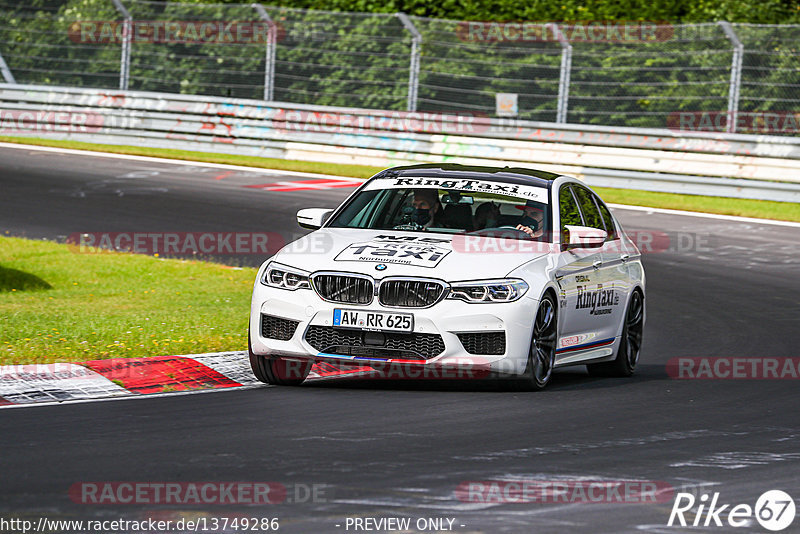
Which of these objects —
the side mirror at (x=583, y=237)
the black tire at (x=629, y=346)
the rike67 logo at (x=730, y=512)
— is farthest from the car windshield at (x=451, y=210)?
the rike67 logo at (x=730, y=512)

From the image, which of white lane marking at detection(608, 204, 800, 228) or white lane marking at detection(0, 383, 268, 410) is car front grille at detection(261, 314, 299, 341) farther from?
white lane marking at detection(608, 204, 800, 228)

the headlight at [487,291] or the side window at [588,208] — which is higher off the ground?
the side window at [588,208]

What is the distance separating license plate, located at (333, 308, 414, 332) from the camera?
9.12m

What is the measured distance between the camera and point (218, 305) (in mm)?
13070

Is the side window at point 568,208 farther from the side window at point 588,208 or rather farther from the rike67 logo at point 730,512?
the rike67 logo at point 730,512

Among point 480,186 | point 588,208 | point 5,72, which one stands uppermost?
point 5,72

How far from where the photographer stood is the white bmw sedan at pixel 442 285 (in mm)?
9164

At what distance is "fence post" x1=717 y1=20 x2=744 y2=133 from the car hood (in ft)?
46.5

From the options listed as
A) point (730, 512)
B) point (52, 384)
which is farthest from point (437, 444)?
point (52, 384)

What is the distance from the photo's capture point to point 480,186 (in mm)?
10641

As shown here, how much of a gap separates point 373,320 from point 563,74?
1627 cm

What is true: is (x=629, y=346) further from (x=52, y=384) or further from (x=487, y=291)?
(x=52, y=384)

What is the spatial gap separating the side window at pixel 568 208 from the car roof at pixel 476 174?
0.13 metres

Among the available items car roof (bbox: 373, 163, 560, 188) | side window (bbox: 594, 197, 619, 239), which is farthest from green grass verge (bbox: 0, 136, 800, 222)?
car roof (bbox: 373, 163, 560, 188)
